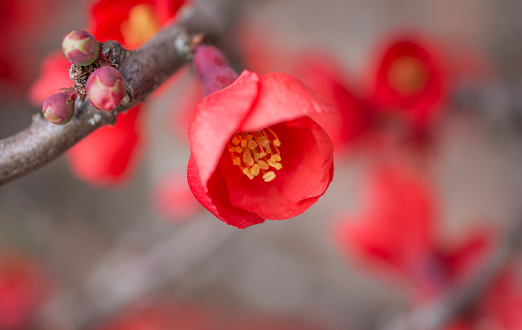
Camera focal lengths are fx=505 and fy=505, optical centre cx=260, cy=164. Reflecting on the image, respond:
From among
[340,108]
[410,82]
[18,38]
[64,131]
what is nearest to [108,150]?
[64,131]

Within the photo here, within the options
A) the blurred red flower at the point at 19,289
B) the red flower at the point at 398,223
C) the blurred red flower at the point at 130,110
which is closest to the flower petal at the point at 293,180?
the blurred red flower at the point at 130,110

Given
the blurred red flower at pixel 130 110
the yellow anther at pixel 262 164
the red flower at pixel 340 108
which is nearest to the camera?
the yellow anther at pixel 262 164

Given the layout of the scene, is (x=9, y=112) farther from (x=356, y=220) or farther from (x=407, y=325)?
(x=407, y=325)

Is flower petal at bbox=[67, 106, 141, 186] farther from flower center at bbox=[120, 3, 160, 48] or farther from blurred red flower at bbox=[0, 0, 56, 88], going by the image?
blurred red flower at bbox=[0, 0, 56, 88]

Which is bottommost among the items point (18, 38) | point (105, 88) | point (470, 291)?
point (470, 291)

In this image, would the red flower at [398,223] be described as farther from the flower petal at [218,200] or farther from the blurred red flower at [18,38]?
the blurred red flower at [18,38]

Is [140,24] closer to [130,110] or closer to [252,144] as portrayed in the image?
[130,110]

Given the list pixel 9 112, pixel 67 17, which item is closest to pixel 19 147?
pixel 9 112
